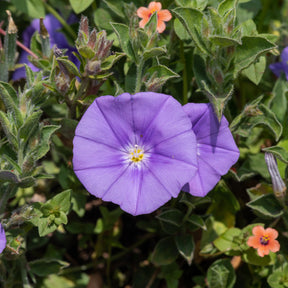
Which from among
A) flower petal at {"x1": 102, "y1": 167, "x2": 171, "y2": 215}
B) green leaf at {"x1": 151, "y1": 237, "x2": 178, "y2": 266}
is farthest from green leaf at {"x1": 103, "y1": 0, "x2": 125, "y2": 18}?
green leaf at {"x1": 151, "y1": 237, "x2": 178, "y2": 266}

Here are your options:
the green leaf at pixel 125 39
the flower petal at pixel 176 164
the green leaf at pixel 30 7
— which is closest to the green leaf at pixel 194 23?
the green leaf at pixel 125 39

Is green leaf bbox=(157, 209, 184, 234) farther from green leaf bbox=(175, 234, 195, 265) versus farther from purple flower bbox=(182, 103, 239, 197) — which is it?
purple flower bbox=(182, 103, 239, 197)

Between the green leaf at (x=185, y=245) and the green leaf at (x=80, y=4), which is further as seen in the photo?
the green leaf at (x=80, y=4)

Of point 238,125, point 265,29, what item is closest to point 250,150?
point 238,125

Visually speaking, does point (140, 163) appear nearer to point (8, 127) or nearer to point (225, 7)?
point (8, 127)

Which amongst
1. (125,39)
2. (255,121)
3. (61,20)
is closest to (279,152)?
(255,121)

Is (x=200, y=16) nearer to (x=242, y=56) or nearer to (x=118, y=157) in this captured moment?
(x=242, y=56)

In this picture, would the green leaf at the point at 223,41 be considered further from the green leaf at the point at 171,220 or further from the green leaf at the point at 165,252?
the green leaf at the point at 165,252
